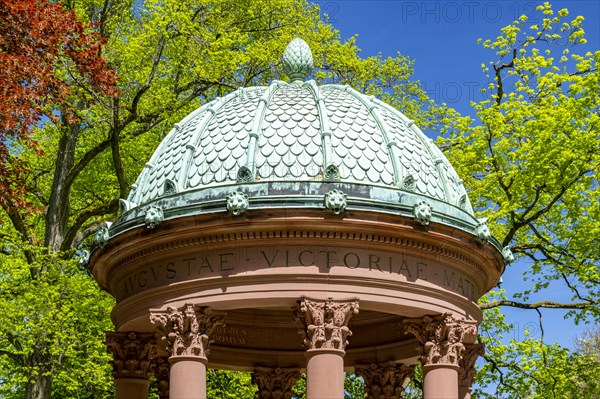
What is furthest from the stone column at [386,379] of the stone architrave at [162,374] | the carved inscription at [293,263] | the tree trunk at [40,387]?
the tree trunk at [40,387]

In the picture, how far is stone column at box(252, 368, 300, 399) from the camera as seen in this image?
2591 centimetres

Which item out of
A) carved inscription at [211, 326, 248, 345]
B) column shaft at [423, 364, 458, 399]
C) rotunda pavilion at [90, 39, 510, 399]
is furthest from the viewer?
carved inscription at [211, 326, 248, 345]

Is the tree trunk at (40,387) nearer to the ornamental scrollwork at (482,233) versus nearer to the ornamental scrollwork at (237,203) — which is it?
the ornamental scrollwork at (237,203)

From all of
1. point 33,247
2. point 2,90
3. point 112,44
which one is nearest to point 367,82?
point 112,44

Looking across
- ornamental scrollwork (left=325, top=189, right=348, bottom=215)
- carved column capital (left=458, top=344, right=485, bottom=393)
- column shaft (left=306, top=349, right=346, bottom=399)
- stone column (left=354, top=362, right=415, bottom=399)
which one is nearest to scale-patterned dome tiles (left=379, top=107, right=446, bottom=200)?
ornamental scrollwork (left=325, top=189, right=348, bottom=215)

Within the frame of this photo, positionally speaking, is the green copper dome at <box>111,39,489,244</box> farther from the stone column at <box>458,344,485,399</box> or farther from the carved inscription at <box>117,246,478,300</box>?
the stone column at <box>458,344,485,399</box>

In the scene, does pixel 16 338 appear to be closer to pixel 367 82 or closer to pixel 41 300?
pixel 41 300

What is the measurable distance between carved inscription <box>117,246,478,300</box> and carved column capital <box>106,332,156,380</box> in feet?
6.83

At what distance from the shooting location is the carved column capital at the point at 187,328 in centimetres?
1975

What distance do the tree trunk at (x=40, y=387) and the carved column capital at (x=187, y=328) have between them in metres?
16.3

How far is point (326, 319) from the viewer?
19328mm

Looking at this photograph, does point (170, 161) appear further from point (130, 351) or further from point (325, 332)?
point (325, 332)

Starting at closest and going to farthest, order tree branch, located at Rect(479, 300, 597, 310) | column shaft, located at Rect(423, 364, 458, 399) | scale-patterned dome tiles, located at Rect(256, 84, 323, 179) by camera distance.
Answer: column shaft, located at Rect(423, 364, 458, 399), scale-patterned dome tiles, located at Rect(256, 84, 323, 179), tree branch, located at Rect(479, 300, 597, 310)

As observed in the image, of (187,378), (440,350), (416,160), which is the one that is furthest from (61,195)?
(440,350)
